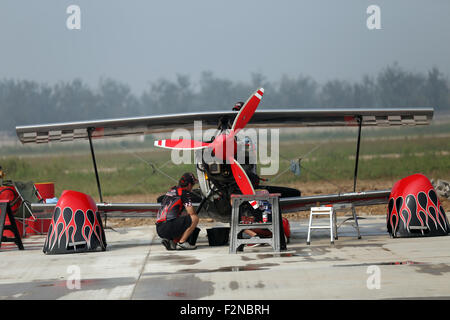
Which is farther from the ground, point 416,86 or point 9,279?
point 416,86

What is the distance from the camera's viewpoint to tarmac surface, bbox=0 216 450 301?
7281 mm

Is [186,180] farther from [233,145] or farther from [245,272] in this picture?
[245,272]

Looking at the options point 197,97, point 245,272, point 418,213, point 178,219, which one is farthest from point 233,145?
point 197,97

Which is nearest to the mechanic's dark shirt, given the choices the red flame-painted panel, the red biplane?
the red biplane

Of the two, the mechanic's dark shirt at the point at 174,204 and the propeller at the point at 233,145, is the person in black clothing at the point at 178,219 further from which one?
the propeller at the point at 233,145

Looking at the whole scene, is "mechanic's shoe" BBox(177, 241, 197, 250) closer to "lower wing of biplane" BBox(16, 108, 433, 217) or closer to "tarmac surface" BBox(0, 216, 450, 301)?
"tarmac surface" BBox(0, 216, 450, 301)

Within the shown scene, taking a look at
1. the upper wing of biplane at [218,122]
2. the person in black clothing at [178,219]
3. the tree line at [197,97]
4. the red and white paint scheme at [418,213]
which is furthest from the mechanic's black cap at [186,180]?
the tree line at [197,97]

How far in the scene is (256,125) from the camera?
14.6 meters

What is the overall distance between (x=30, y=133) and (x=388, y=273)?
875 cm

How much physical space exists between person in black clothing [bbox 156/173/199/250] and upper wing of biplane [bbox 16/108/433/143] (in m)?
1.59

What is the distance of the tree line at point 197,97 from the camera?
52.7 meters

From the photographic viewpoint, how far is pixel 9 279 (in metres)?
9.29
